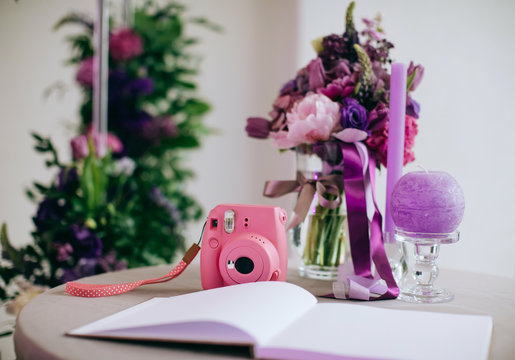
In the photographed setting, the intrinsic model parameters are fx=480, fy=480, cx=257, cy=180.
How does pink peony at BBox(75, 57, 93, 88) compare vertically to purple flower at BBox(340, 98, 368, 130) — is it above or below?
above

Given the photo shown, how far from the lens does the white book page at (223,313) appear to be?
1.56ft

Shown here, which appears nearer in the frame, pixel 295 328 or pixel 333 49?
pixel 295 328

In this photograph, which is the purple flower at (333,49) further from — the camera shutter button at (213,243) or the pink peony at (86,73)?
the pink peony at (86,73)

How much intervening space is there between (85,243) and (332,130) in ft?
2.50

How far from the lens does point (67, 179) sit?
1273 mm

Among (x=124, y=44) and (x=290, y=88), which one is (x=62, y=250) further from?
(x=124, y=44)

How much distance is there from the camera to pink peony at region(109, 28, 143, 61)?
1832 mm

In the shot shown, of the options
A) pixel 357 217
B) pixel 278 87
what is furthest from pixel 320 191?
pixel 278 87

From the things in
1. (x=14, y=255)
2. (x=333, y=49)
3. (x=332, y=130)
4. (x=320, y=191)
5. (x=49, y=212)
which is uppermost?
(x=333, y=49)

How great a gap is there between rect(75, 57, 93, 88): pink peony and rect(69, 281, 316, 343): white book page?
1.38 meters

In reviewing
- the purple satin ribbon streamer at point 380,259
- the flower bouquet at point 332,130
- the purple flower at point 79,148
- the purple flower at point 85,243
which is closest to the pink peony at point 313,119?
the flower bouquet at point 332,130

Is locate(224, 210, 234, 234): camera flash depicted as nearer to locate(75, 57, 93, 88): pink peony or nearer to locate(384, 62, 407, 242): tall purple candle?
locate(384, 62, 407, 242): tall purple candle

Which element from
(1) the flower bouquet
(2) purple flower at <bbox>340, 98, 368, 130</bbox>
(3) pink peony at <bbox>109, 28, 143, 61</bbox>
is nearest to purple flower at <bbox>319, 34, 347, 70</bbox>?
(1) the flower bouquet

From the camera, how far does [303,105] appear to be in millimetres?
826
